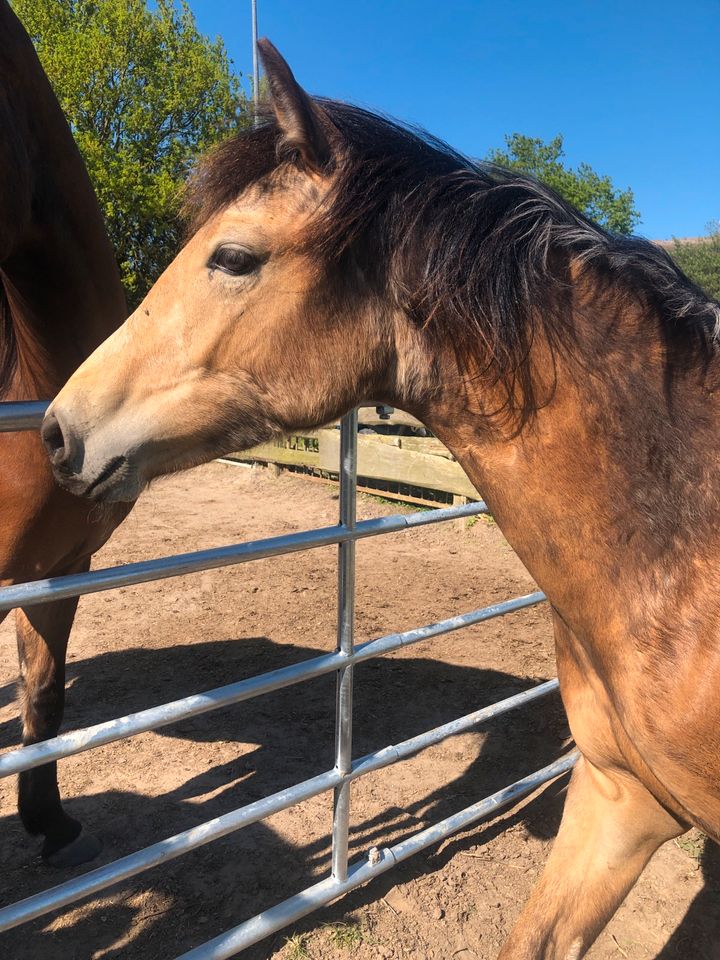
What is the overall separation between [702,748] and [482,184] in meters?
1.19

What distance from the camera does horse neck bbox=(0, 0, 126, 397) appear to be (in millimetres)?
2020

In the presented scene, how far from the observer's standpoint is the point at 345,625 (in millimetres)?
2076

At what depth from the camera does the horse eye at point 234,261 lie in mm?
1353

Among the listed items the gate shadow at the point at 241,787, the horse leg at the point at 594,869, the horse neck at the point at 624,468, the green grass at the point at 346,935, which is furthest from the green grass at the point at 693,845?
the horse neck at the point at 624,468

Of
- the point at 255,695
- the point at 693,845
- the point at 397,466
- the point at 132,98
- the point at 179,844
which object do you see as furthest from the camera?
the point at 132,98

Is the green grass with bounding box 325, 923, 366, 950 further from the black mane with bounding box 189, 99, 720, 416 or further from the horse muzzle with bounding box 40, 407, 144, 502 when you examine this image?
the black mane with bounding box 189, 99, 720, 416

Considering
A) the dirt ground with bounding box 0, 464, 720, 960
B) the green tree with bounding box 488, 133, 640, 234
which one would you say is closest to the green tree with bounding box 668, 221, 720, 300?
the green tree with bounding box 488, 133, 640, 234

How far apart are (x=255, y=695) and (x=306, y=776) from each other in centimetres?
136

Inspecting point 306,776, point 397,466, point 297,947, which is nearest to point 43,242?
point 297,947

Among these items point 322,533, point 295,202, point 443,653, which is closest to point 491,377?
point 295,202

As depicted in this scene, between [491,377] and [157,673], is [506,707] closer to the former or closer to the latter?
[491,377]

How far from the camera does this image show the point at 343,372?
4.68ft

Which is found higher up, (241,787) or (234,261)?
(234,261)

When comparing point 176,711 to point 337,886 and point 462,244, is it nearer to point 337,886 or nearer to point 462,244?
point 337,886
